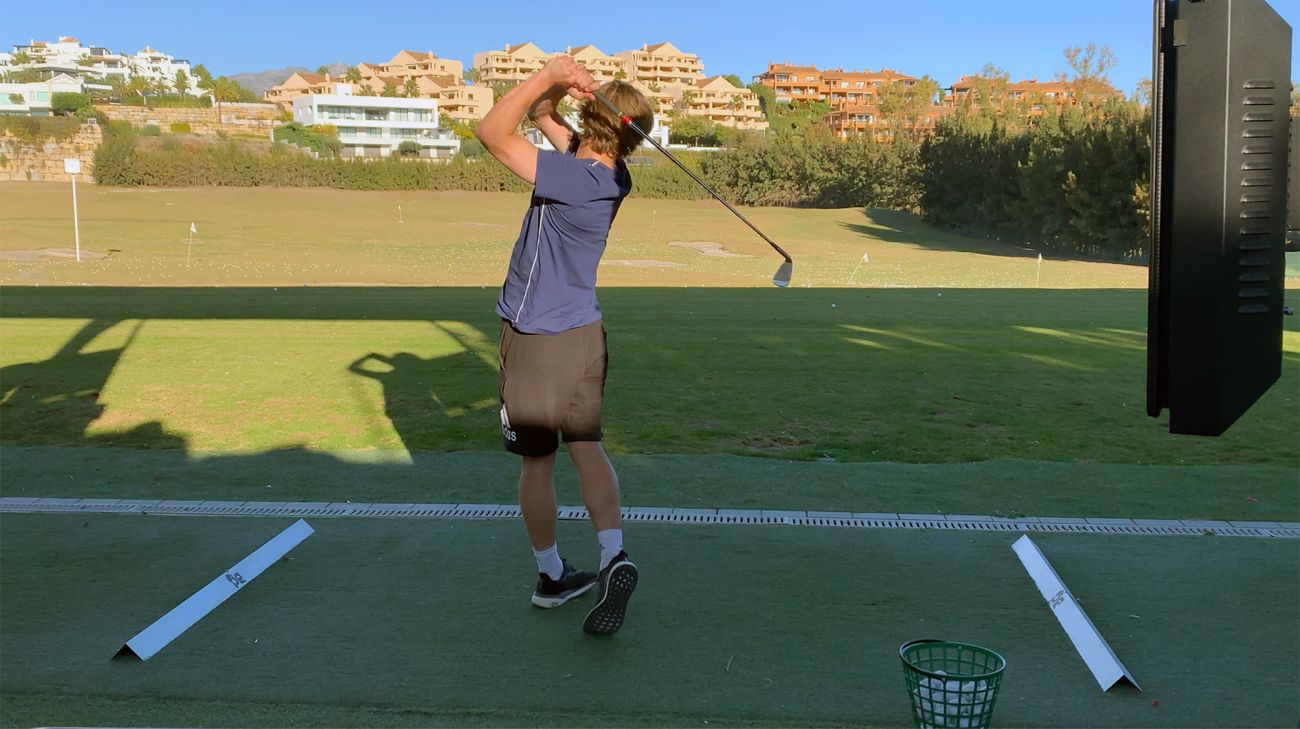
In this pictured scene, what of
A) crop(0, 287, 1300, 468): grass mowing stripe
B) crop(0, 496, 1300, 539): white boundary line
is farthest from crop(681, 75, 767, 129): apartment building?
crop(0, 496, 1300, 539): white boundary line

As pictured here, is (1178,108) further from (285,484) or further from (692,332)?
(692,332)

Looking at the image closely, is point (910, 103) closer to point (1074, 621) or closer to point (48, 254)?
point (48, 254)

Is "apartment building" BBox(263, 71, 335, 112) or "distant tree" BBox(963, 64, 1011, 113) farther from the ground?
"apartment building" BBox(263, 71, 335, 112)

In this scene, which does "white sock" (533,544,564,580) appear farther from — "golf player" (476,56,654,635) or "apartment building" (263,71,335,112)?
"apartment building" (263,71,335,112)

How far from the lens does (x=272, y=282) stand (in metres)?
25.0

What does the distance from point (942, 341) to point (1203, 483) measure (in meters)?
5.31

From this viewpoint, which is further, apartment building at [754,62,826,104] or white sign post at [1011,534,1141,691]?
apartment building at [754,62,826,104]

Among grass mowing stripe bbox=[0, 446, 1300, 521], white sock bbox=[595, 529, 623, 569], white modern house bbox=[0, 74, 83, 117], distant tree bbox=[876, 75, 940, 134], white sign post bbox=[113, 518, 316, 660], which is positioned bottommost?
grass mowing stripe bbox=[0, 446, 1300, 521]

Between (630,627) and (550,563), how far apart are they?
0.38 m

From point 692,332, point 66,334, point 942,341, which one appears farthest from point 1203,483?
point 66,334

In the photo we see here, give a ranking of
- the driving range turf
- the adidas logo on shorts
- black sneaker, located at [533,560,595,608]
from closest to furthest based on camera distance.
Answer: the driving range turf, the adidas logo on shorts, black sneaker, located at [533,560,595,608]

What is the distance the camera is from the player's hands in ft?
10.7

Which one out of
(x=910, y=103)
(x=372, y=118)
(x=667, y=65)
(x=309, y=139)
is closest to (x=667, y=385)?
(x=910, y=103)

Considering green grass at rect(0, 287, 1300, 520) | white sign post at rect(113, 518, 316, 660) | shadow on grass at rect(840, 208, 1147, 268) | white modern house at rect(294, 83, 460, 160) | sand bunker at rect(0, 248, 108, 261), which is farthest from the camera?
white modern house at rect(294, 83, 460, 160)
